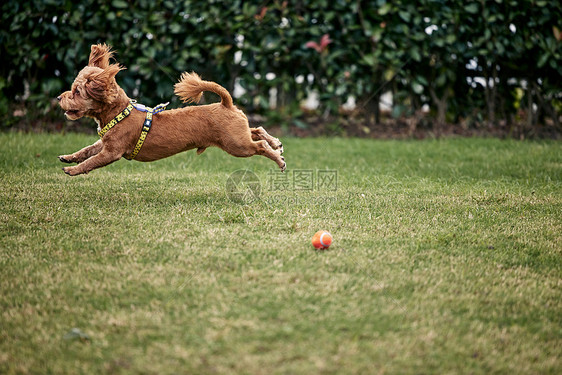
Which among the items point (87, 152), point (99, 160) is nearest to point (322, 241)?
point (99, 160)

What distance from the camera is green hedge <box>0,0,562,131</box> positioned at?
7.59 m

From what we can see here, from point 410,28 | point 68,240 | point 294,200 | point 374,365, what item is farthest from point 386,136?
point 374,365

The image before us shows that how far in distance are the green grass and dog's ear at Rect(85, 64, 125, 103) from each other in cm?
84

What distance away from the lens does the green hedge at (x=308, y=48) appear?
24.9ft

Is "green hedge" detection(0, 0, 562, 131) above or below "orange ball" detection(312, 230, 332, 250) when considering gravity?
above

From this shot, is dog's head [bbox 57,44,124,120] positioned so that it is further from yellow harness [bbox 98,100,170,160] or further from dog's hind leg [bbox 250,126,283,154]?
dog's hind leg [bbox 250,126,283,154]

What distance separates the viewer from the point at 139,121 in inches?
164

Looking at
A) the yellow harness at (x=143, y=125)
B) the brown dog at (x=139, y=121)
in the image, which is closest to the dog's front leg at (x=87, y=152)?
the brown dog at (x=139, y=121)

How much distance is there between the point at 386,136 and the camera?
8141mm

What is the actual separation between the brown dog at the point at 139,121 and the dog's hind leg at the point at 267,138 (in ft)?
0.88

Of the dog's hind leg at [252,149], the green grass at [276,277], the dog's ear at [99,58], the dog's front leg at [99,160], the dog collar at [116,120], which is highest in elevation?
the dog's ear at [99,58]

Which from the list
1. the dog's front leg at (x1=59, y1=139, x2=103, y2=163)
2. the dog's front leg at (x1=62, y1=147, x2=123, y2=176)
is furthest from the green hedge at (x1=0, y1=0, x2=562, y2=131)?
the dog's front leg at (x1=62, y1=147, x2=123, y2=176)

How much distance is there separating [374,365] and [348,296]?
58 cm

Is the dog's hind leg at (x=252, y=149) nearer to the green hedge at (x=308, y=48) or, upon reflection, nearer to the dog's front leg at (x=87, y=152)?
the dog's front leg at (x=87, y=152)
